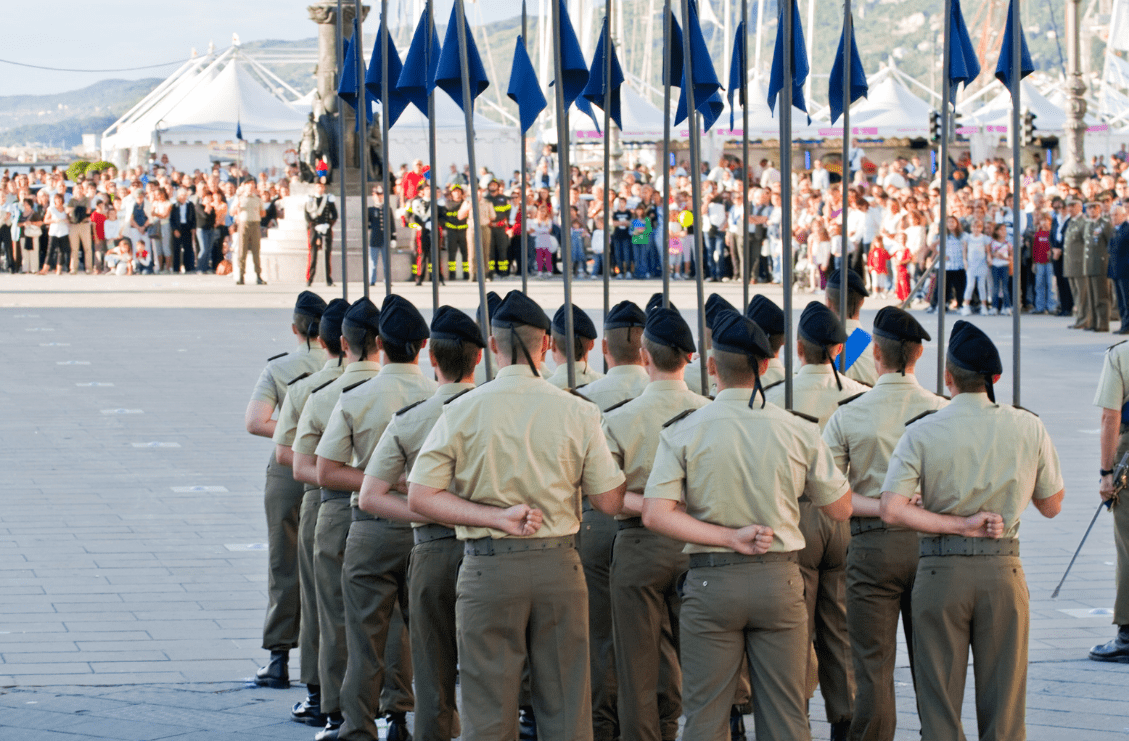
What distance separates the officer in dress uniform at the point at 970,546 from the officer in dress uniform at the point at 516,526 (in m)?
1.09

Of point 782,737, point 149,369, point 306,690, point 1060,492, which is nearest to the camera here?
point 782,737

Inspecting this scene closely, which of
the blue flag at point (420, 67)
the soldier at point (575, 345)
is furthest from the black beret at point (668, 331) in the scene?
the blue flag at point (420, 67)

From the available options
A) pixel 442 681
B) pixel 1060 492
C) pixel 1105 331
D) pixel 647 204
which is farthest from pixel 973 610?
pixel 647 204

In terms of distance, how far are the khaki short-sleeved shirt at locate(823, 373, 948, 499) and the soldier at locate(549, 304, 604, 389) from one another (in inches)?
52.6

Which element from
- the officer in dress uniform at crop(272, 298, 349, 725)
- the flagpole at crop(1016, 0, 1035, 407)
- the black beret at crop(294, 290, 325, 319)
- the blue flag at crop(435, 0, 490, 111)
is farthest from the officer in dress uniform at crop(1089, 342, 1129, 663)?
the black beret at crop(294, 290, 325, 319)

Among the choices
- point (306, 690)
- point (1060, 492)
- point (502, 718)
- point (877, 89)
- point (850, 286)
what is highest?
point (877, 89)

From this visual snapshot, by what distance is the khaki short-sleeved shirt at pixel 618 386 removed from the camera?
21.4 feet

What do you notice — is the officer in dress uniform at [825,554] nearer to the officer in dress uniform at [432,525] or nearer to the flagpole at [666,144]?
the flagpole at [666,144]

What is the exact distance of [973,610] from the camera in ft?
18.2

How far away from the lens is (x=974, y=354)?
5.61 m

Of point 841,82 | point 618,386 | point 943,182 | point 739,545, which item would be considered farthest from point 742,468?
point 841,82

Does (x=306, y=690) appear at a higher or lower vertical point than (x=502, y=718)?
lower

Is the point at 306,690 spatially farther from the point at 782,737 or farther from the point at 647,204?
the point at 647,204

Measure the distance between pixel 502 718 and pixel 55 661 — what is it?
2985mm
